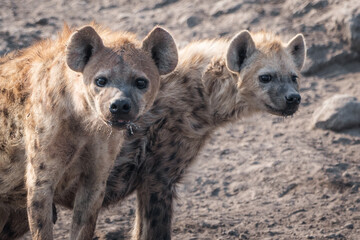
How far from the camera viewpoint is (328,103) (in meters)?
5.54

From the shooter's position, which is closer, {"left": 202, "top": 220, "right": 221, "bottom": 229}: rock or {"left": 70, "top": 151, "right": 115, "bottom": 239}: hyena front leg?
{"left": 70, "top": 151, "right": 115, "bottom": 239}: hyena front leg

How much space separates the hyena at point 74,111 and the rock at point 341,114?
91.5 inches

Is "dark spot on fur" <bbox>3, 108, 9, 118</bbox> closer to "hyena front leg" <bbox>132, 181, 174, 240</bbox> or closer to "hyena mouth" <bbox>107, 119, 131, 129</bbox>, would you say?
"hyena mouth" <bbox>107, 119, 131, 129</bbox>

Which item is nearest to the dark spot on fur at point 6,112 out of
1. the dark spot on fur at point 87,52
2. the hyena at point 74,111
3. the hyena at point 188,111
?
the hyena at point 74,111

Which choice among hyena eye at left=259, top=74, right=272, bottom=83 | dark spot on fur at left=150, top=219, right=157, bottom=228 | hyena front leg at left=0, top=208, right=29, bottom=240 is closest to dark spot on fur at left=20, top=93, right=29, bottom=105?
hyena front leg at left=0, top=208, right=29, bottom=240

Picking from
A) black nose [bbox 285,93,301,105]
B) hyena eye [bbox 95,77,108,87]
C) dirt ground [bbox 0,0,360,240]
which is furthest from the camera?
dirt ground [bbox 0,0,360,240]

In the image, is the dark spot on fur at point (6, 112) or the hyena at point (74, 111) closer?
the hyena at point (74, 111)

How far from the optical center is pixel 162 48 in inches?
135

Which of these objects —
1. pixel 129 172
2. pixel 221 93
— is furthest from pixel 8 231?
pixel 221 93

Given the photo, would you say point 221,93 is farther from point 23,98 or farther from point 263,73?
point 23,98

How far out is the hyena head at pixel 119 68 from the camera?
3156mm

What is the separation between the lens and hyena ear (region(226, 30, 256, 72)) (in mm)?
4176

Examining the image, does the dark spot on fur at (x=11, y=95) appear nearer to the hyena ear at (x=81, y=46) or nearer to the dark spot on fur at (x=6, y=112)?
the dark spot on fur at (x=6, y=112)

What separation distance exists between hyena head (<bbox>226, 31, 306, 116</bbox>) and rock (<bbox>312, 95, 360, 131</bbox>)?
4.17ft
